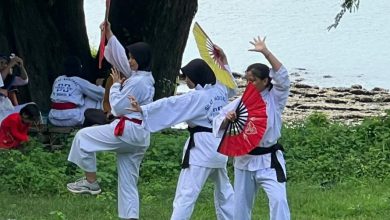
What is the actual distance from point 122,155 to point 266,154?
1513mm

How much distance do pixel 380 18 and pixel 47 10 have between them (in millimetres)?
21702

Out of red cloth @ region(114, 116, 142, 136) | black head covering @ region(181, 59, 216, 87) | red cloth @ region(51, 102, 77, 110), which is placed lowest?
red cloth @ region(51, 102, 77, 110)

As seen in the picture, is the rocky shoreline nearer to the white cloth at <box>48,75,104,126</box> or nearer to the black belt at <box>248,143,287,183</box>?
the white cloth at <box>48,75,104,126</box>

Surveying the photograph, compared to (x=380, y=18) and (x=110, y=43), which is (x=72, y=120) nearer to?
(x=110, y=43)

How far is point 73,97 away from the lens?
35.1ft

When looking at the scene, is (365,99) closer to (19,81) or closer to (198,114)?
(19,81)

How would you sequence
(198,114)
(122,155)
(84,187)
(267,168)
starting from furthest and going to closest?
1. (84,187)
2. (122,155)
3. (198,114)
4. (267,168)

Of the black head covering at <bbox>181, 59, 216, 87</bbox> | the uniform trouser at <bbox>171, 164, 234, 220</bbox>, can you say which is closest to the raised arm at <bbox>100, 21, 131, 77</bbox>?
the black head covering at <bbox>181, 59, 216, 87</bbox>

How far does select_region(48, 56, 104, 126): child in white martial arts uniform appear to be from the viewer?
10695 mm

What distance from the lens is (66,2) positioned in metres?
12.0

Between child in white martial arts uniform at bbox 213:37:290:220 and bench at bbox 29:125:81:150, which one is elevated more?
child in white martial arts uniform at bbox 213:37:290:220

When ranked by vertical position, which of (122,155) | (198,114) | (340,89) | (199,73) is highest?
(199,73)

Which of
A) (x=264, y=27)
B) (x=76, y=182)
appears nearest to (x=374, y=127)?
(x=76, y=182)

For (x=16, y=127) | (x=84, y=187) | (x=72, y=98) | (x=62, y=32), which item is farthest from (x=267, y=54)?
(x=62, y=32)
